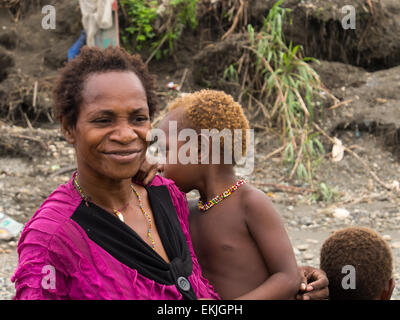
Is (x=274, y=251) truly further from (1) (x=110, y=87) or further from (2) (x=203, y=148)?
(1) (x=110, y=87)

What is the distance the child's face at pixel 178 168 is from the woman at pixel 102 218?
0.36 metres

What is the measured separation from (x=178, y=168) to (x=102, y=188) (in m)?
0.51

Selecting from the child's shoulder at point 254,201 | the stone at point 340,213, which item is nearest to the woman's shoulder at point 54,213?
the child's shoulder at point 254,201

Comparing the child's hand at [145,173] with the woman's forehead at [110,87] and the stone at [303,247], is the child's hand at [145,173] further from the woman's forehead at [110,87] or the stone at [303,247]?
the stone at [303,247]

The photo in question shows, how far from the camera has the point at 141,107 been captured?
1.61 meters

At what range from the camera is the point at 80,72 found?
163cm

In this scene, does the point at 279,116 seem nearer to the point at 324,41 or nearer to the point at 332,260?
the point at 324,41

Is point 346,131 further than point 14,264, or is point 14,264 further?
point 346,131

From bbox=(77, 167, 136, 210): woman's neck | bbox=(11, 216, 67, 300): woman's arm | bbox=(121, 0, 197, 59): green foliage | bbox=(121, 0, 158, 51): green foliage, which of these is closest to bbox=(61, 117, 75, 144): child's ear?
bbox=(77, 167, 136, 210): woman's neck

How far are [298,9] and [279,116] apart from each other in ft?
6.38

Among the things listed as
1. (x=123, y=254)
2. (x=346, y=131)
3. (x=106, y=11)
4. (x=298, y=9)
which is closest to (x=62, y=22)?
(x=106, y=11)

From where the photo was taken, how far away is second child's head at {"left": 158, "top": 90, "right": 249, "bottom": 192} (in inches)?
81.0

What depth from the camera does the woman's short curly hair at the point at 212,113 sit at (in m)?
2.05

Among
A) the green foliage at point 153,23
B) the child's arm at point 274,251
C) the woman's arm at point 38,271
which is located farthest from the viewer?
the green foliage at point 153,23
